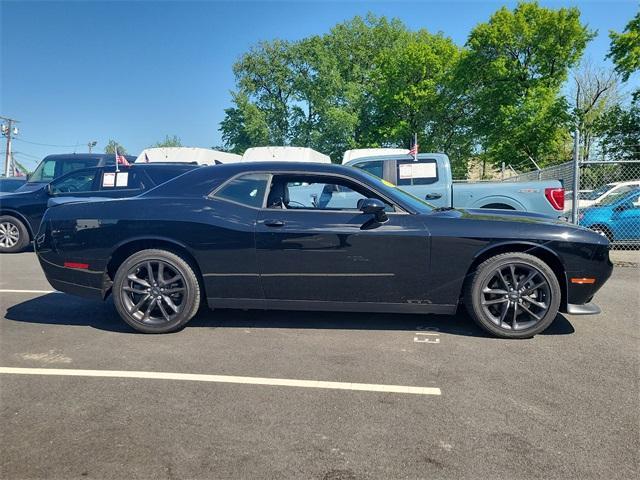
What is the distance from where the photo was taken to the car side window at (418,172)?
26.1 feet

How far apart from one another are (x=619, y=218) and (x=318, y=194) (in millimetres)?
8361

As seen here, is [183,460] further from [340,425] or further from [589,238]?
[589,238]

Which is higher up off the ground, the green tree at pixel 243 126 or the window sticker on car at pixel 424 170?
the green tree at pixel 243 126

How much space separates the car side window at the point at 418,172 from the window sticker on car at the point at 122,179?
5.28 metres

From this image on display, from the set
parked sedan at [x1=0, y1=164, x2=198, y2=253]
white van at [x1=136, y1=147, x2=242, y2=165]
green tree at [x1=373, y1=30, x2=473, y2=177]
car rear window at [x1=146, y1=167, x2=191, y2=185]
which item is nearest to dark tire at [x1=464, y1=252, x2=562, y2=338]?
car rear window at [x1=146, y1=167, x2=191, y2=185]

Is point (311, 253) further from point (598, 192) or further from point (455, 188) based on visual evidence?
point (598, 192)

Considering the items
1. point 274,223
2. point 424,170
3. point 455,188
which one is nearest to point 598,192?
point 455,188

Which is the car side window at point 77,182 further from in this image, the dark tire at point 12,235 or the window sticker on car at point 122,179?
the dark tire at point 12,235

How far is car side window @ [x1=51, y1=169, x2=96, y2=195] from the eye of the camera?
373 inches

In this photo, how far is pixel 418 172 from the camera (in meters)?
8.07

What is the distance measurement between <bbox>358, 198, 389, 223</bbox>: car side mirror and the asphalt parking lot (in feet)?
3.47

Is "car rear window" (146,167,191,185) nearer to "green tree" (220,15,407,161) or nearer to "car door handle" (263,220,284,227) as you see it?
"car door handle" (263,220,284,227)

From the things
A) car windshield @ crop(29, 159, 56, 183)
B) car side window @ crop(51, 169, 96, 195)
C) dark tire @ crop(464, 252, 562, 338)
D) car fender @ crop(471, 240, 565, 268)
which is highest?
car windshield @ crop(29, 159, 56, 183)

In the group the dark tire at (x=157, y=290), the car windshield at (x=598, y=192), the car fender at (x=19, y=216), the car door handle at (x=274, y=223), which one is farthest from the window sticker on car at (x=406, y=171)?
the car fender at (x=19, y=216)
